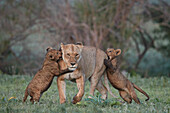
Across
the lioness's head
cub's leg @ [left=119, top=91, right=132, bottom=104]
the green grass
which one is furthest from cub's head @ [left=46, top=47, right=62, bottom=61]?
cub's leg @ [left=119, top=91, right=132, bottom=104]

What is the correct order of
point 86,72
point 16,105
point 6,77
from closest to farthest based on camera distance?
point 16,105
point 86,72
point 6,77

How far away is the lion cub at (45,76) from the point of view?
645cm

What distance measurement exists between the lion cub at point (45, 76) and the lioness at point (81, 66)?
16 cm

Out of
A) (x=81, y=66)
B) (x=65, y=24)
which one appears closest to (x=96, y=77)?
(x=81, y=66)

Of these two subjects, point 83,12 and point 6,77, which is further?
point 83,12

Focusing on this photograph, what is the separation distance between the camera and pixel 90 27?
15.4 meters

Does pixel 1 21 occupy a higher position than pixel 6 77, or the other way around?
pixel 1 21

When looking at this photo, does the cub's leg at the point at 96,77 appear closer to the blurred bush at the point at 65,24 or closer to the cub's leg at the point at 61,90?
the cub's leg at the point at 61,90

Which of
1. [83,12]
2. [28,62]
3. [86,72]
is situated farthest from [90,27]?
[86,72]

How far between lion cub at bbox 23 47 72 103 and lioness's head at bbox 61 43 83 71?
0.18 meters

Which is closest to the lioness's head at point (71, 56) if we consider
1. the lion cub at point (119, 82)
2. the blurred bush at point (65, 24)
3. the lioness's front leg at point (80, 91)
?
the lioness's front leg at point (80, 91)

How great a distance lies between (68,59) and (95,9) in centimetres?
945

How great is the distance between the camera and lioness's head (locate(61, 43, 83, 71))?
620 cm

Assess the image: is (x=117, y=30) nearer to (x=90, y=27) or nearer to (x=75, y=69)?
(x=90, y=27)
